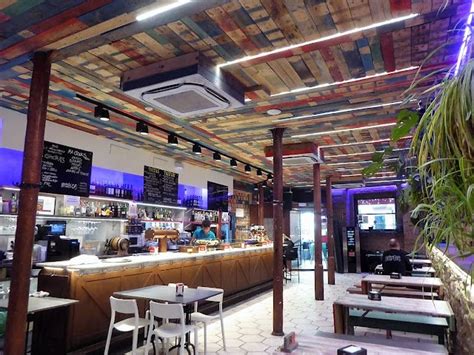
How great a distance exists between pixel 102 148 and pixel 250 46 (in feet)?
16.4

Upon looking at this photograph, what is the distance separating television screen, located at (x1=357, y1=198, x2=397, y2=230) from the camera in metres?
13.6

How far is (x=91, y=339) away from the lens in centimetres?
449

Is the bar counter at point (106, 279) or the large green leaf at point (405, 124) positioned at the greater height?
the large green leaf at point (405, 124)

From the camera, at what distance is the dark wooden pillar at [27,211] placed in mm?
3012

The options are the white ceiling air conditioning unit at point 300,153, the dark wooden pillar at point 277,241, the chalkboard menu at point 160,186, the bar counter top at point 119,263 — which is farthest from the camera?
the chalkboard menu at point 160,186

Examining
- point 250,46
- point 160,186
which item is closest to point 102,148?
point 160,186

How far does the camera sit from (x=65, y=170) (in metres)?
6.61

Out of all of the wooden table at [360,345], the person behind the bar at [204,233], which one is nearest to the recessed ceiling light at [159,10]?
the wooden table at [360,345]

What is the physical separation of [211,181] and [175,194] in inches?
72.0

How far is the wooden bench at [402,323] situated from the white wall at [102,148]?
555 cm

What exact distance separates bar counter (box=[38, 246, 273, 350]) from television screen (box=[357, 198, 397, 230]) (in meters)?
8.38

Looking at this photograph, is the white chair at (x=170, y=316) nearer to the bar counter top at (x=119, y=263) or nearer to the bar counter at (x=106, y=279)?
the bar counter at (x=106, y=279)

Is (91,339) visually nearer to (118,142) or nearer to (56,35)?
(56,35)

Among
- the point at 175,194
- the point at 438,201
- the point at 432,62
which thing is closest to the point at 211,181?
the point at 175,194
